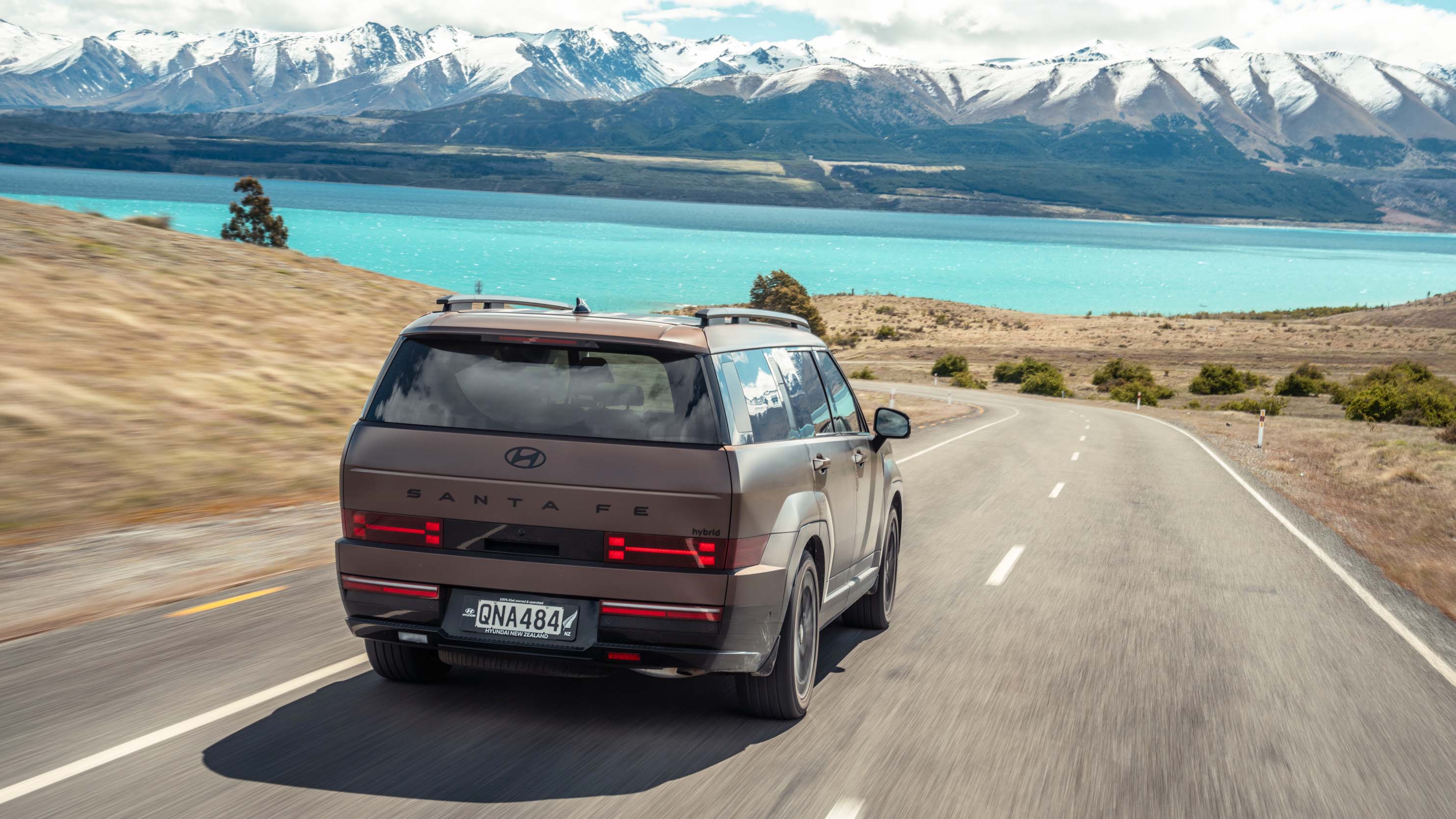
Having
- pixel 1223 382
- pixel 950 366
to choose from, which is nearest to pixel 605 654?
pixel 1223 382

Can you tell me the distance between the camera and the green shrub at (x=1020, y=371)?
223 ft

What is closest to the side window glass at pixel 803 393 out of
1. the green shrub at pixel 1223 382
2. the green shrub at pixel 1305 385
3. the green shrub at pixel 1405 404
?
the green shrub at pixel 1405 404

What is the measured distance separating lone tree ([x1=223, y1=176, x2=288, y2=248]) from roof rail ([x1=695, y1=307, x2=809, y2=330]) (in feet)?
209

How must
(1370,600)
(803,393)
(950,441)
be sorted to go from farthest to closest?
(950,441)
(1370,600)
(803,393)

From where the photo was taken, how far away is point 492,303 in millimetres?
5734

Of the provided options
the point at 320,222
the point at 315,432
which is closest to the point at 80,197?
the point at 320,222

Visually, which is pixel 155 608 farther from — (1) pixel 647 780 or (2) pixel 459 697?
(1) pixel 647 780

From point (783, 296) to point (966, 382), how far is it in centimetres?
2264

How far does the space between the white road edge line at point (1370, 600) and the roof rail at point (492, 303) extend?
5.73 meters

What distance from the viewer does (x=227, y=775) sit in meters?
4.33

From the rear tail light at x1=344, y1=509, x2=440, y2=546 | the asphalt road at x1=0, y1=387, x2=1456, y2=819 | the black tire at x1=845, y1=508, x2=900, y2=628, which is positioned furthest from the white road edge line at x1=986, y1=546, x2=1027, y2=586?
the rear tail light at x1=344, y1=509, x2=440, y2=546

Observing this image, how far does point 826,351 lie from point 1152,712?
2654 millimetres

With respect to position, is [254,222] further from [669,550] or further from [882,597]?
[669,550]

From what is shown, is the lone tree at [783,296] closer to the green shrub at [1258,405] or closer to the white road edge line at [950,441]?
the green shrub at [1258,405]
